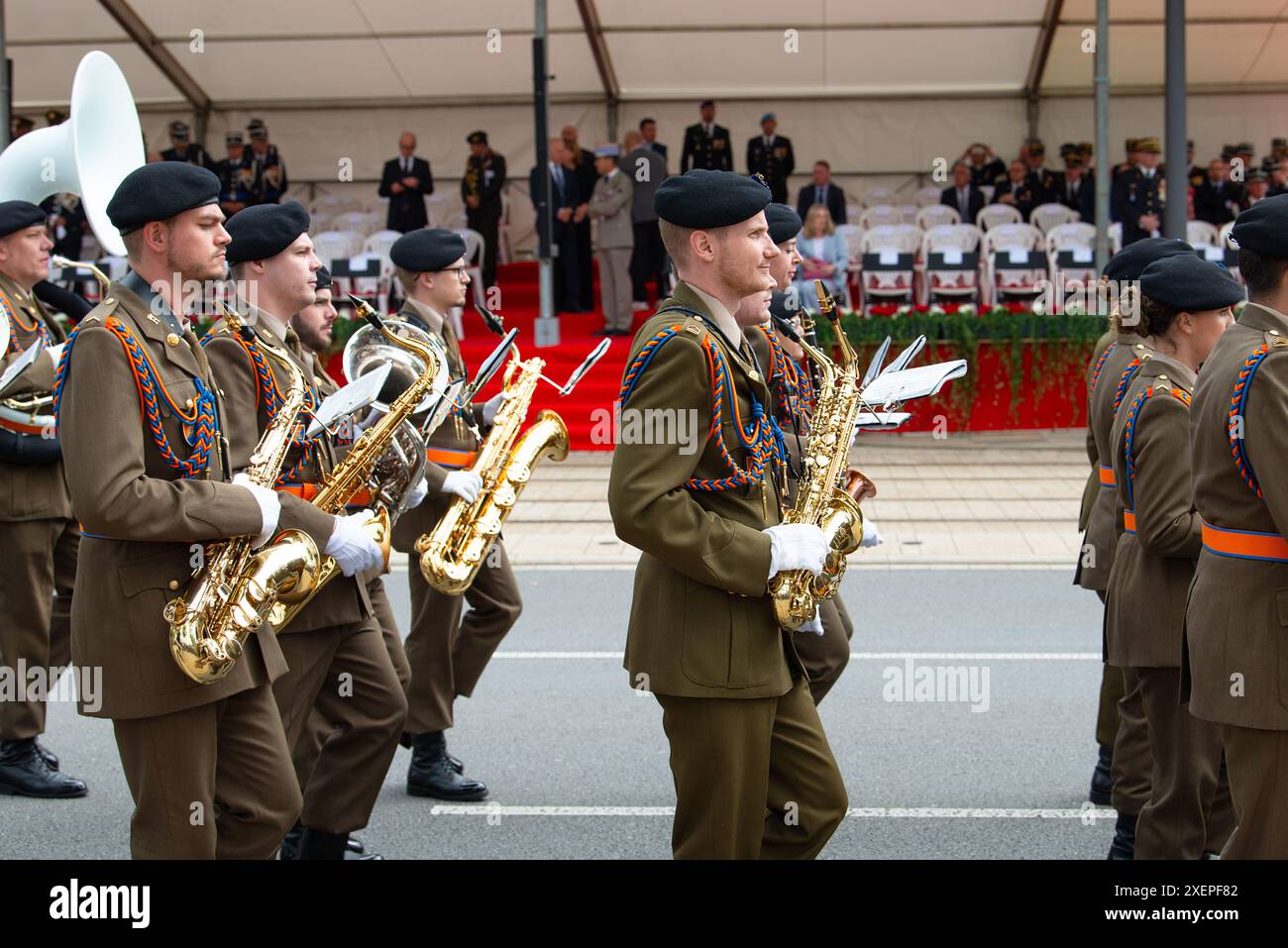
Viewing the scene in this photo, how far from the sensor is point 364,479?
4.96 m

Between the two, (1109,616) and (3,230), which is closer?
(1109,616)

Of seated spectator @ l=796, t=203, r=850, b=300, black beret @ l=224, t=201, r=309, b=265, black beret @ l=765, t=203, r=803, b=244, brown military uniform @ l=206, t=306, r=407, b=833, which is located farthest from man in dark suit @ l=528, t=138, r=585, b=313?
brown military uniform @ l=206, t=306, r=407, b=833

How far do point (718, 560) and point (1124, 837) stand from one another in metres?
2.21

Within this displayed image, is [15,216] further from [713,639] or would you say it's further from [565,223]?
[565,223]

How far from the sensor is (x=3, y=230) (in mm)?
6258

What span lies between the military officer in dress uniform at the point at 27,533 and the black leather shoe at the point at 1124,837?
12.7 ft

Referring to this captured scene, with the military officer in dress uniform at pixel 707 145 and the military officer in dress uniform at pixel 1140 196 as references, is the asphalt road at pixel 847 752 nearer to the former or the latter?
the military officer in dress uniform at pixel 1140 196

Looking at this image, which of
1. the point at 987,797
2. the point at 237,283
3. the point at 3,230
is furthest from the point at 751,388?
the point at 3,230

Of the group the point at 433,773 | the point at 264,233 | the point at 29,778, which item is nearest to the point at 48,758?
the point at 29,778

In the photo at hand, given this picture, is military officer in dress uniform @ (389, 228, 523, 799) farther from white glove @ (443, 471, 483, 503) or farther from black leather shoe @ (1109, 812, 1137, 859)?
black leather shoe @ (1109, 812, 1137, 859)
